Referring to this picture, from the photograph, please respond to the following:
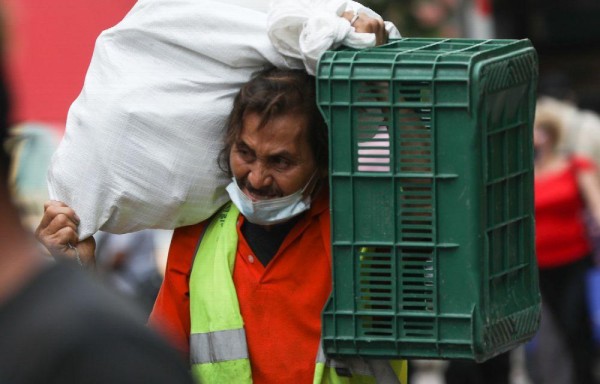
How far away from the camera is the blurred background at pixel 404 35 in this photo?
8672 mm

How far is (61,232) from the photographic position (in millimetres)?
3699

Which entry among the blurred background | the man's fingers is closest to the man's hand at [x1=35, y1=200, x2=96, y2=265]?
the man's fingers

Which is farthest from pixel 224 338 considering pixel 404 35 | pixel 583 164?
pixel 404 35

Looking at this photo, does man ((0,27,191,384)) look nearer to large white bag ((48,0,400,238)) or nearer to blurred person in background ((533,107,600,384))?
large white bag ((48,0,400,238))

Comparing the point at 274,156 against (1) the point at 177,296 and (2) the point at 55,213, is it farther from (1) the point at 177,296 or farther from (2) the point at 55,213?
(2) the point at 55,213

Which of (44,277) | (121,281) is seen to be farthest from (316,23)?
(121,281)

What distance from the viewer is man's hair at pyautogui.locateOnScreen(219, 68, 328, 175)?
3.61 meters

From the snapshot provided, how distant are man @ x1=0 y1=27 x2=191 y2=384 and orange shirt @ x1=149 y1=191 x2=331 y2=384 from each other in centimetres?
174

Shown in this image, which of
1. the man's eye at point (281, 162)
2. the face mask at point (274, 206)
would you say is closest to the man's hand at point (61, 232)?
the face mask at point (274, 206)

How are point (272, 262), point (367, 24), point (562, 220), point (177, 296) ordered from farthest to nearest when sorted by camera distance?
point (562, 220) → point (177, 296) → point (272, 262) → point (367, 24)

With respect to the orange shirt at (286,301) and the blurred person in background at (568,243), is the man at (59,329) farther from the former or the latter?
the blurred person in background at (568,243)

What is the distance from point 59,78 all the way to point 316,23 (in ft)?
23.5

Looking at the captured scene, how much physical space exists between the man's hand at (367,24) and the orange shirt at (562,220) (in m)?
4.68

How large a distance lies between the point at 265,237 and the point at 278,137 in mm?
303
